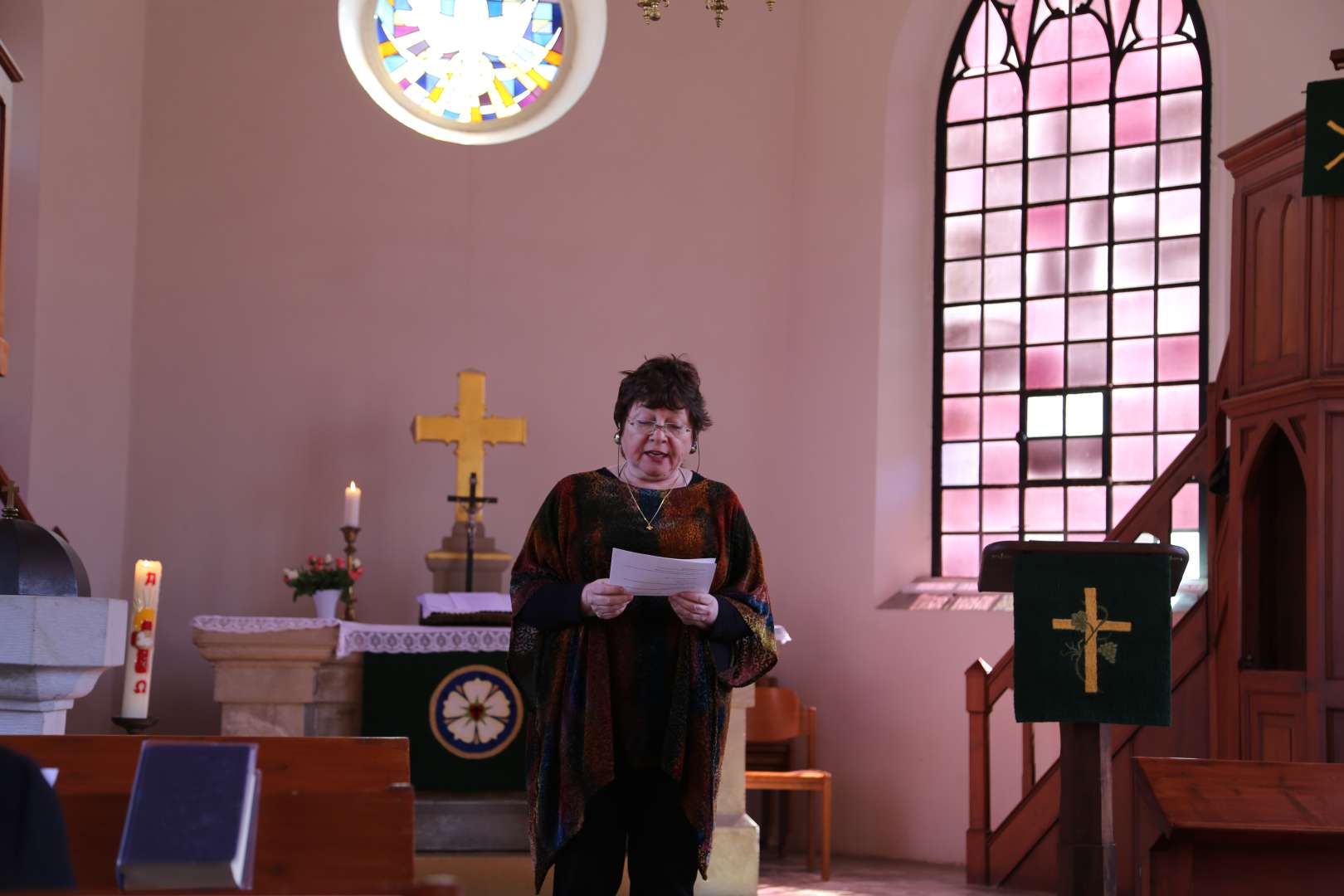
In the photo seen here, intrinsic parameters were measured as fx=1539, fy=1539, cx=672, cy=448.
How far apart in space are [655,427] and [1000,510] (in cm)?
563

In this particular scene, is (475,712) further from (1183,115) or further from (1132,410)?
(1183,115)

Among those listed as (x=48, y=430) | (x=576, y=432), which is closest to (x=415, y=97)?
(x=576, y=432)

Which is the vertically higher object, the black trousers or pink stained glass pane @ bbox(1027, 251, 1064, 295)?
pink stained glass pane @ bbox(1027, 251, 1064, 295)

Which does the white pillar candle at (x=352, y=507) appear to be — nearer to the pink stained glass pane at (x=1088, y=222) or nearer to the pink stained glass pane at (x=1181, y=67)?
the pink stained glass pane at (x=1088, y=222)

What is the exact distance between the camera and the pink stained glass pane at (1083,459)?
26.6 feet

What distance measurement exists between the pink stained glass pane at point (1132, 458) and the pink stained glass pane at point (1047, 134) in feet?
5.44

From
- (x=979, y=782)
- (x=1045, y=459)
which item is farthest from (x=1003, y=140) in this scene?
(x=979, y=782)

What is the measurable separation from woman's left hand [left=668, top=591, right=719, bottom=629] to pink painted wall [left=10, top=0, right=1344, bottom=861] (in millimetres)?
5115

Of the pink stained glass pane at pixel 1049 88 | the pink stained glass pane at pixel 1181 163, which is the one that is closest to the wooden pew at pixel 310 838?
the pink stained glass pane at pixel 1181 163

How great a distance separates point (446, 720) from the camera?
232 inches

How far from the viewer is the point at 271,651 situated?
19.2 feet

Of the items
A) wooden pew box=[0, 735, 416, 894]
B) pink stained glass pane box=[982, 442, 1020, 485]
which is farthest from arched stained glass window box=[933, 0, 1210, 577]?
wooden pew box=[0, 735, 416, 894]

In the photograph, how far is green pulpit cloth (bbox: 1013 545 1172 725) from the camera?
355 cm

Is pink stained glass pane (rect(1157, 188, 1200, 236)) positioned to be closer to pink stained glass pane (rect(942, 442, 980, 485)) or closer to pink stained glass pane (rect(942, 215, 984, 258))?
pink stained glass pane (rect(942, 215, 984, 258))
